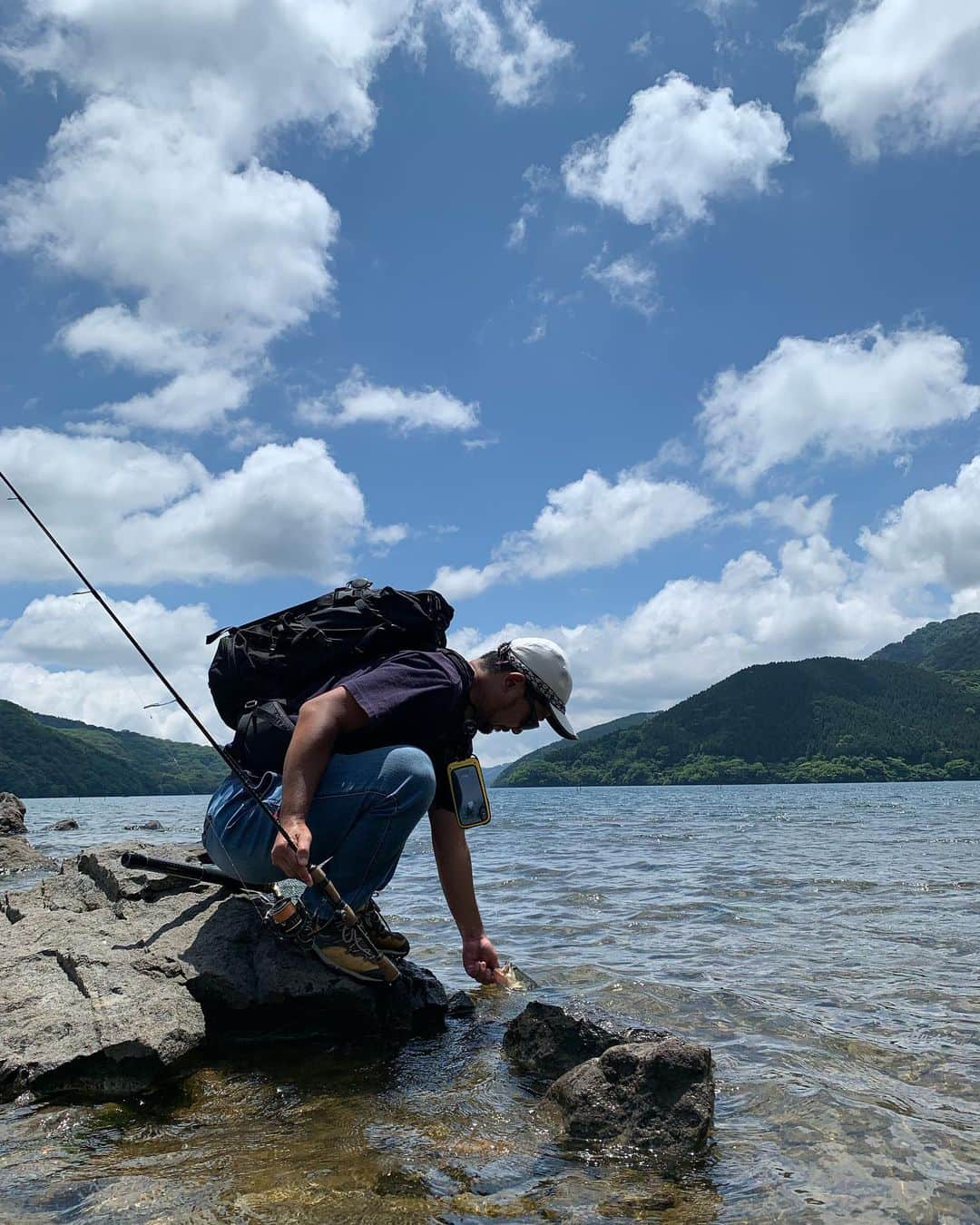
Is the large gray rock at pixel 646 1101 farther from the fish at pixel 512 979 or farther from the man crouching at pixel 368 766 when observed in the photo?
the fish at pixel 512 979

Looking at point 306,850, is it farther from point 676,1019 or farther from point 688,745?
point 688,745

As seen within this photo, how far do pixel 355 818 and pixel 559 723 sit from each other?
1227 mm

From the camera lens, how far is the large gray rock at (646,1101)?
3.39 metres

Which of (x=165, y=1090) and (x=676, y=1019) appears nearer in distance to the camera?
(x=165, y=1090)

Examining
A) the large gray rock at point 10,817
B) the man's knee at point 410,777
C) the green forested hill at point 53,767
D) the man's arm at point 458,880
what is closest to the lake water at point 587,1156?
the man's arm at point 458,880

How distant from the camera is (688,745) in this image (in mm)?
190625

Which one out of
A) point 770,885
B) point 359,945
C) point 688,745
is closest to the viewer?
point 359,945

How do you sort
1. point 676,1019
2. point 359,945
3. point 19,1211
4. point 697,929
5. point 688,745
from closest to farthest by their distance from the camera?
point 19,1211 < point 359,945 < point 676,1019 < point 697,929 < point 688,745

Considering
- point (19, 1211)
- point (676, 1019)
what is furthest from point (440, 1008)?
point (19, 1211)

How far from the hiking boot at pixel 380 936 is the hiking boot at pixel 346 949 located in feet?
0.73

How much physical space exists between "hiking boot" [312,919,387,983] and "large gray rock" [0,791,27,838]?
25.5 meters

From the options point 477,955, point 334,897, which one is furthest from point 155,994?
point 477,955

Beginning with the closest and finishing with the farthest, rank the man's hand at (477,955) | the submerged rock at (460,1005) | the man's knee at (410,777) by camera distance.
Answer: the man's knee at (410,777) → the man's hand at (477,955) → the submerged rock at (460,1005)

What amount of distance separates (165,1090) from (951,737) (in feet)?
600
